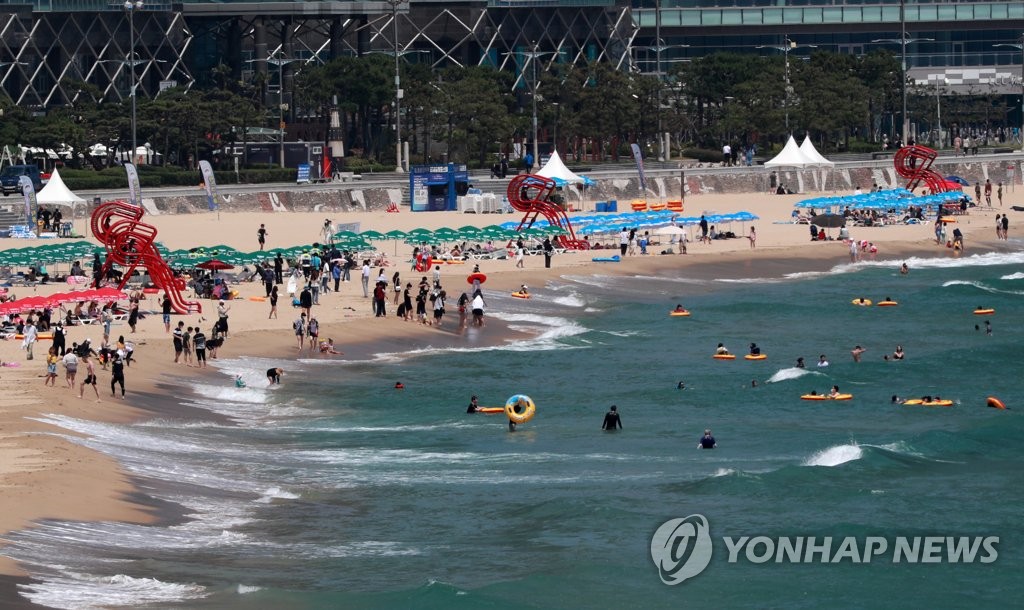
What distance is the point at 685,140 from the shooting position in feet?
457

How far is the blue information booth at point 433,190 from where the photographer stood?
309ft

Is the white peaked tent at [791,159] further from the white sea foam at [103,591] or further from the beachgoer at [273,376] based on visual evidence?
the white sea foam at [103,591]

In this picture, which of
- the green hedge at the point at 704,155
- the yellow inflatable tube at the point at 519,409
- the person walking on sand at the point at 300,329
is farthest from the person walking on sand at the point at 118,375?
the green hedge at the point at 704,155

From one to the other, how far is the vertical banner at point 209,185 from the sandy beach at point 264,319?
770mm

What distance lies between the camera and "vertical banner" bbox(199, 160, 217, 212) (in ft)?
290

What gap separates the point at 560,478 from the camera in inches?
1464

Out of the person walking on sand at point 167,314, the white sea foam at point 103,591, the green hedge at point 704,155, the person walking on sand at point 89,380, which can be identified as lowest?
the white sea foam at point 103,591

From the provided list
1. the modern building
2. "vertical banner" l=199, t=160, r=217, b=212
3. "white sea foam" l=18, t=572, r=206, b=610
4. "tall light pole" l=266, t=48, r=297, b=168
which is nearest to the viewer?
"white sea foam" l=18, t=572, r=206, b=610

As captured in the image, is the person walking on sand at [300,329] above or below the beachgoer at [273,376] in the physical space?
above

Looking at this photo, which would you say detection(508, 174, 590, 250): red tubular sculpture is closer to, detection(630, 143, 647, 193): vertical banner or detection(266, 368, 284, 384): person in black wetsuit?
detection(630, 143, 647, 193): vertical banner

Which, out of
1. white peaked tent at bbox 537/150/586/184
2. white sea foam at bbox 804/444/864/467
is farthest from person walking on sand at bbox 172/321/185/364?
white peaked tent at bbox 537/150/586/184

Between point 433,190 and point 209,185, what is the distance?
12265 millimetres

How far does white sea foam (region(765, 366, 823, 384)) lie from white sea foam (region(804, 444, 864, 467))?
10.6 meters

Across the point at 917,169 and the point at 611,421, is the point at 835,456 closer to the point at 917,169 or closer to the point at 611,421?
the point at 611,421
